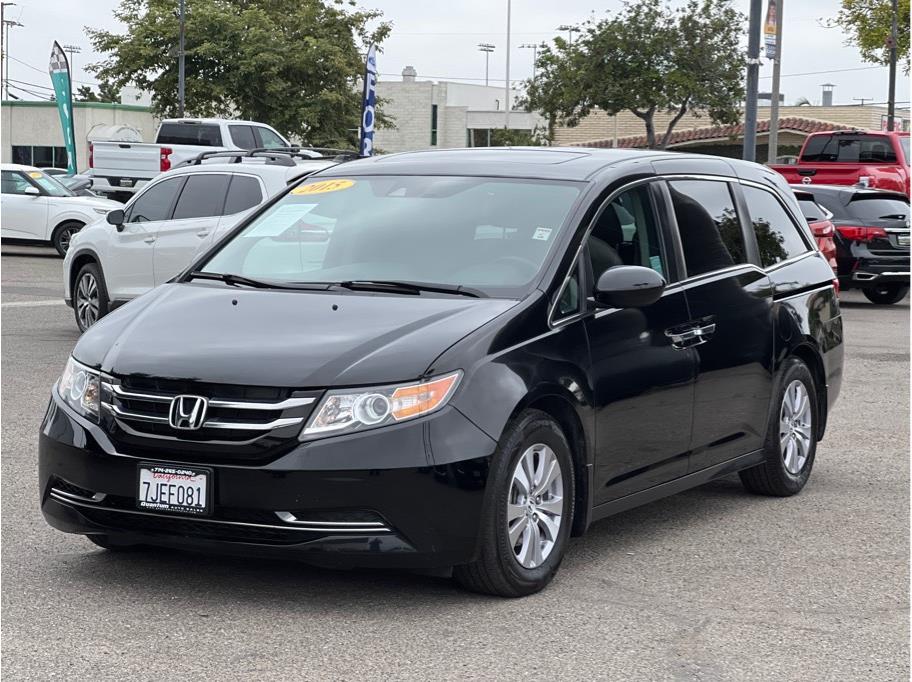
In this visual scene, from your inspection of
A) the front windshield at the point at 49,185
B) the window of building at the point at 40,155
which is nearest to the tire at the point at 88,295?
the front windshield at the point at 49,185

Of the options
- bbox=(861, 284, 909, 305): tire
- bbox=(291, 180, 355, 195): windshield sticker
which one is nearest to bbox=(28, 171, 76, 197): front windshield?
bbox=(861, 284, 909, 305): tire

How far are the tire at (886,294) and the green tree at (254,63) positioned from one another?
3094 centimetres

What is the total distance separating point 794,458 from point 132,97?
7835cm

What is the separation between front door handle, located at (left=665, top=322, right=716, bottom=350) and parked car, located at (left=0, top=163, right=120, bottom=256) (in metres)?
20.6

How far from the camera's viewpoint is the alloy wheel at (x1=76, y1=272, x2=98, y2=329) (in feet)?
50.3

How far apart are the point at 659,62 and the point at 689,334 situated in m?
38.7

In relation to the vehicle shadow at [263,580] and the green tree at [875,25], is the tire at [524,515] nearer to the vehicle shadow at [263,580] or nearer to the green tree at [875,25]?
the vehicle shadow at [263,580]

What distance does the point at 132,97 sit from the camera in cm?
8256

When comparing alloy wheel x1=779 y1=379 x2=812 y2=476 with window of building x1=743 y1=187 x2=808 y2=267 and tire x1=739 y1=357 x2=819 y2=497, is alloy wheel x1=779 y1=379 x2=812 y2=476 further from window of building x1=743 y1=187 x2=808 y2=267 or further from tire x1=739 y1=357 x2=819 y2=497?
window of building x1=743 y1=187 x2=808 y2=267

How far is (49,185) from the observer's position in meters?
26.8

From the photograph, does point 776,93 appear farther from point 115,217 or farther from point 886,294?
point 115,217

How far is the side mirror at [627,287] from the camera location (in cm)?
607

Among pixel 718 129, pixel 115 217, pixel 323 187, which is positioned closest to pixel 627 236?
pixel 323 187

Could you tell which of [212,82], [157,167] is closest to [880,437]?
[157,167]
